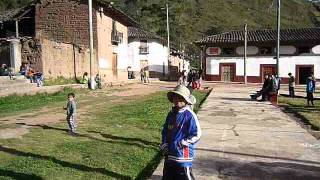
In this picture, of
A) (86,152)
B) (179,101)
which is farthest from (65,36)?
(179,101)

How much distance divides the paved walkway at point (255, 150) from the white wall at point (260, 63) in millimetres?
32831

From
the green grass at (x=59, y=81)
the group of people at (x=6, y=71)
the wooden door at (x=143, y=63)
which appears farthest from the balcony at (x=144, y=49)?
the group of people at (x=6, y=71)

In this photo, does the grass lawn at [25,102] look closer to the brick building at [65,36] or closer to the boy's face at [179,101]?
the brick building at [65,36]

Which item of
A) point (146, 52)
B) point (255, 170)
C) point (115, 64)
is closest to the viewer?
point (255, 170)

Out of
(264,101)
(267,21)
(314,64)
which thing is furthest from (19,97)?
(267,21)

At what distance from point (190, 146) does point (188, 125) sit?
231 millimetres

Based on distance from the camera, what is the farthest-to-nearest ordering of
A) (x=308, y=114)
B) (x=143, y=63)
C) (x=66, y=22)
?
(x=143, y=63) → (x=66, y=22) → (x=308, y=114)

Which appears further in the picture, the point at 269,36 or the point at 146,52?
the point at 146,52

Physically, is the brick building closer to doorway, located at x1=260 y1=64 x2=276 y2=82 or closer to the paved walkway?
doorway, located at x1=260 y1=64 x2=276 y2=82

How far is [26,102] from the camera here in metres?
19.1

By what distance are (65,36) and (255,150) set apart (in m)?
28.0

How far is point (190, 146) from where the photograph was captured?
519 cm

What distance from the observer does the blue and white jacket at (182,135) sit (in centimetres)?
513

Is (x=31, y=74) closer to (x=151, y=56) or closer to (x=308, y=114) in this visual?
(x=308, y=114)
